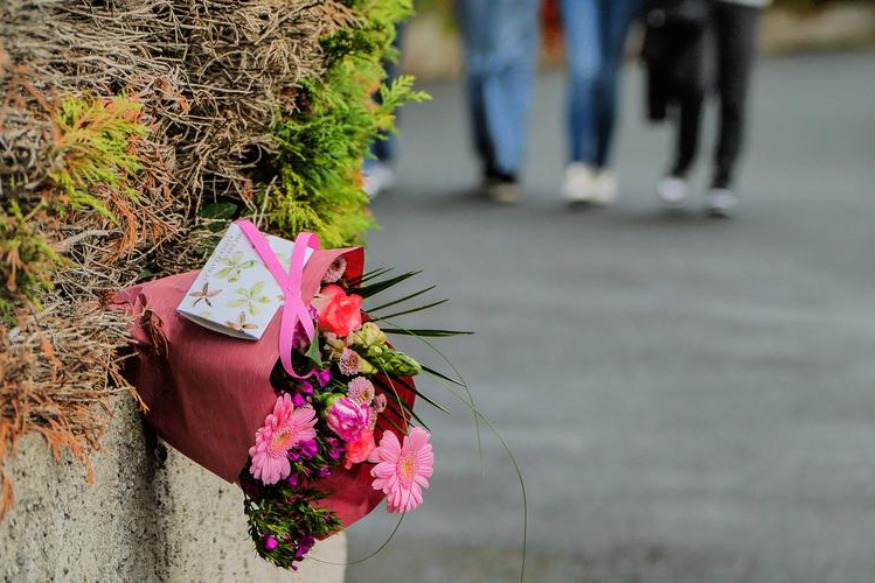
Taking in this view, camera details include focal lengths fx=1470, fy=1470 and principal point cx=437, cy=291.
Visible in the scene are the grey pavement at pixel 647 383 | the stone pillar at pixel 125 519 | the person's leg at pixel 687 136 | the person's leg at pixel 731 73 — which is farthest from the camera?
the person's leg at pixel 687 136

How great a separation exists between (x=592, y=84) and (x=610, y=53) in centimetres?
22

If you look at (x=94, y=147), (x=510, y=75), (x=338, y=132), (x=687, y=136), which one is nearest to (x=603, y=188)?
(x=687, y=136)

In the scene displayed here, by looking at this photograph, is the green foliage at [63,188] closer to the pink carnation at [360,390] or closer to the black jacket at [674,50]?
the pink carnation at [360,390]

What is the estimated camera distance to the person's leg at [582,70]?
28.6 feet

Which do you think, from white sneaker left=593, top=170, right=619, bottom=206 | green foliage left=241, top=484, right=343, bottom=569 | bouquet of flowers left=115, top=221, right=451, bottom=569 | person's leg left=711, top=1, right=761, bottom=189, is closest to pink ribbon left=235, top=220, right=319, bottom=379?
bouquet of flowers left=115, top=221, right=451, bottom=569

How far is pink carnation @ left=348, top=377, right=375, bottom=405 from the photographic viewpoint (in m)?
2.36

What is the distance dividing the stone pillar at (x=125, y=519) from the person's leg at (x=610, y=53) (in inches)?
249

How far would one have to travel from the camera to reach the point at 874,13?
17672mm

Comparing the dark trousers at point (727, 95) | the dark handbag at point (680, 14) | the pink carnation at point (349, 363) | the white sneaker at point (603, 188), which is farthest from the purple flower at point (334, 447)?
the white sneaker at point (603, 188)

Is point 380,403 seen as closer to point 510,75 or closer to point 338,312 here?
point 338,312

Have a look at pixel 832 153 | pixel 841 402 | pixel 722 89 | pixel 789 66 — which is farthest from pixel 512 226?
pixel 789 66

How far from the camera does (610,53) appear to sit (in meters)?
8.86

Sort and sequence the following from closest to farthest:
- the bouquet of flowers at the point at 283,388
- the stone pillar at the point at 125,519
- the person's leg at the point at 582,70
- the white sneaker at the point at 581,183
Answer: the stone pillar at the point at 125,519 → the bouquet of flowers at the point at 283,388 → the person's leg at the point at 582,70 → the white sneaker at the point at 581,183

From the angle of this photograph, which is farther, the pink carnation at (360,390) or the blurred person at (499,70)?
the blurred person at (499,70)
